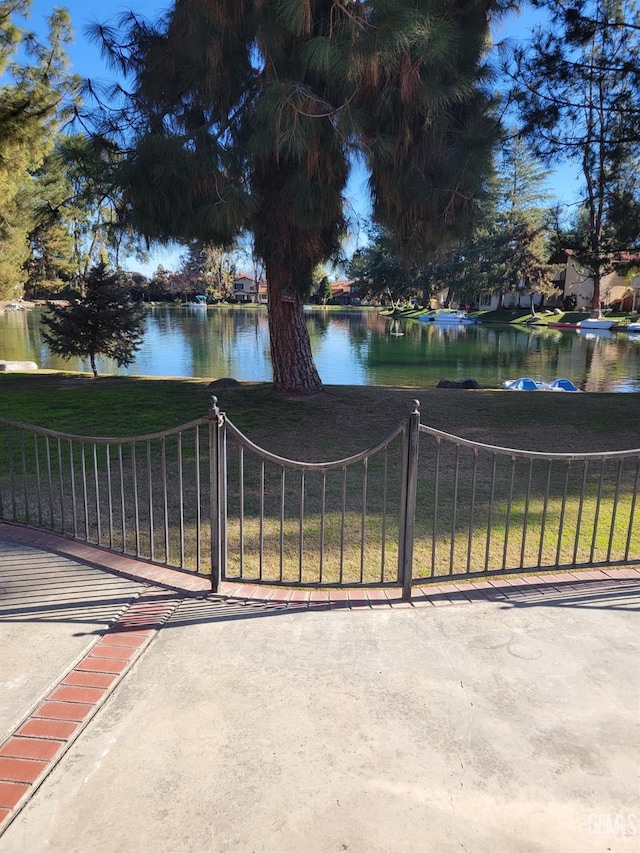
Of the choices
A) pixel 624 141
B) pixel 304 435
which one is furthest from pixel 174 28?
pixel 624 141

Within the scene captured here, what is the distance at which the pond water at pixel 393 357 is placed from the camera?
20.4m

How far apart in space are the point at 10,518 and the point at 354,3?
6.76 m

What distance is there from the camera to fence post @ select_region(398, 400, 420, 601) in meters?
3.38

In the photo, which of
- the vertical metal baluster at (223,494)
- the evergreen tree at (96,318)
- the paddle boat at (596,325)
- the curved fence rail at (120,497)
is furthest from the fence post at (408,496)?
the paddle boat at (596,325)

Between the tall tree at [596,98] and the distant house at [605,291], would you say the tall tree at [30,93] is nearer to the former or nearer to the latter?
the tall tree at [596,98]

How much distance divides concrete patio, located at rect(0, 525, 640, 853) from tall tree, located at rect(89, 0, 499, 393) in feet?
18.6

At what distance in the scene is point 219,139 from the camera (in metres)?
8.24

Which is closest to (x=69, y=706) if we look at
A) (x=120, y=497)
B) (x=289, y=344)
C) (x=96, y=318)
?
(x=120, y=497)

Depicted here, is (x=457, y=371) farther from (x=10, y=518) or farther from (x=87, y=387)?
(x=10, y=518)

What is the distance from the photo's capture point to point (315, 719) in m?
2.48

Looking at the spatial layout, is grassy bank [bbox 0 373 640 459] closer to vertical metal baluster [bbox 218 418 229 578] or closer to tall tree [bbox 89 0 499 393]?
tall tree [bbox 89 0 499 393]

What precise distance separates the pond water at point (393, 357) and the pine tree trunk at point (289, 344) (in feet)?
26.1

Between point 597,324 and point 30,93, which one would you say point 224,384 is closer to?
point 30,93

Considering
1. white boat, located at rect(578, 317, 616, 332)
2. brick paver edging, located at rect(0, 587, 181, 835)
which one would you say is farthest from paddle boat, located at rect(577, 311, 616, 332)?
brick paver edging, located at rect(0, 587, 181, 835)
